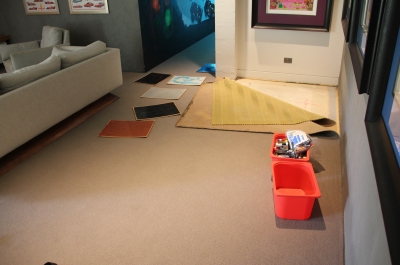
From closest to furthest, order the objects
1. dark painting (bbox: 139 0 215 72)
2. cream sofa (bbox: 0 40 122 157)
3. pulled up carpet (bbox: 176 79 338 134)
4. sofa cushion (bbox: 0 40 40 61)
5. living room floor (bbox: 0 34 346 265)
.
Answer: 1. living room floor (bbox: 0 34 346 265)
2. cream sofa (bbox: 0 40 122 157)
3. pulled up carpet (bbox: 176 79 338 134)
4. sofa cushion (bbox: 0 40 40 61)
5. dark painting (bbox: 139 0 215 72)

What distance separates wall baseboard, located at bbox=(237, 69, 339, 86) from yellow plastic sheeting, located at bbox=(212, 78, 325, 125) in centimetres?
64

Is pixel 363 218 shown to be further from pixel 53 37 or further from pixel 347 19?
pixel 53 37

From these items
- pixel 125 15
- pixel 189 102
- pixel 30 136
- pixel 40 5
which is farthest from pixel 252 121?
pixel 40 5

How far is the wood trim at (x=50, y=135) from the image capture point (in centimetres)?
284

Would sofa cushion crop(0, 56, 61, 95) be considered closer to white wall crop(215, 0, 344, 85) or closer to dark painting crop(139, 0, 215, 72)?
dark painting crop(139, 0, 215, 72)

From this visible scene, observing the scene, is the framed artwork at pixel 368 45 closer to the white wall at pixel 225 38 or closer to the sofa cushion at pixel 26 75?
the white wall at pixel 225 38

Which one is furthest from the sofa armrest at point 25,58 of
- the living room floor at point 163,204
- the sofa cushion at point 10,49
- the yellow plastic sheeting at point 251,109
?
the yellow plastic sheeting at point 251,109

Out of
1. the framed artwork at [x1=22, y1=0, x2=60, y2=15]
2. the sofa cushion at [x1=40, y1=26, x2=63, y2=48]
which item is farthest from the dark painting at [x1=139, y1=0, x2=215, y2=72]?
the framed artwork at [x1=22, y1=0, x2=60, y2=15]

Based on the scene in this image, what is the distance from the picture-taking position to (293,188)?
93.1 inches

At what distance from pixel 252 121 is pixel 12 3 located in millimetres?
4698

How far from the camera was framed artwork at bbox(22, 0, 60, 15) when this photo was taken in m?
5.26

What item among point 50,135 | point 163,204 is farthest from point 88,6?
point 163,204

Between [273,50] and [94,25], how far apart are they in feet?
9.33

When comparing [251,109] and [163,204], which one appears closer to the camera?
[163,204]
